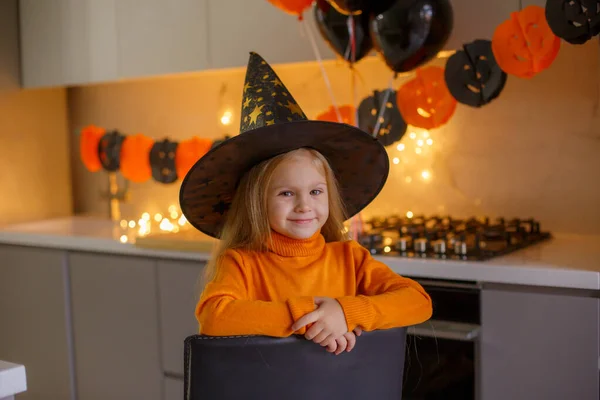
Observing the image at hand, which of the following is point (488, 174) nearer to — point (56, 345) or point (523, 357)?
point (523, 357)

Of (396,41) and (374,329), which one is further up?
(396,41)

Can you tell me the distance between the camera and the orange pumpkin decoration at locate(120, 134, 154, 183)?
277 cm

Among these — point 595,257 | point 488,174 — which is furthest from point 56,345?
point 595,257

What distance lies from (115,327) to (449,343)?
119 cm

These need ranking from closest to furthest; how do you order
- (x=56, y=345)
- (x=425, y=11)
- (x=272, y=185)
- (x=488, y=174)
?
(x=272, y=185), (x=425, y=11), (x=488, y=174), (x=56, y=345)

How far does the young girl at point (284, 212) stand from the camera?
4.11 feet

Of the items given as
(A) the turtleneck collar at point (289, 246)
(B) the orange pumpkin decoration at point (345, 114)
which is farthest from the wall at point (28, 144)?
(A) the turtleneck collar at point (289, 246)

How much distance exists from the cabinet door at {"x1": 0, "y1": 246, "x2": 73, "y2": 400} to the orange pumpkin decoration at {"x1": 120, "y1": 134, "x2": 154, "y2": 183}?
371 mm

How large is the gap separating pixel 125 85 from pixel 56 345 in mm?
1127

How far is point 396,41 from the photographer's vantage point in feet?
6.36

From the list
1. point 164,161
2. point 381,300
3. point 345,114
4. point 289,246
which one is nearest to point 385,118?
point 345,114

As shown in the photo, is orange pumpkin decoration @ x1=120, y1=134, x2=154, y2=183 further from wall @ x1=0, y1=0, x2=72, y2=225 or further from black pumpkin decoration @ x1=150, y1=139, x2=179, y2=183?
wall @ x1=0, y1=0, x2=72, y2=225

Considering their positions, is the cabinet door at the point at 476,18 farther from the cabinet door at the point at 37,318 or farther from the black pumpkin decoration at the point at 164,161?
the cabinet door at the point at 37,318

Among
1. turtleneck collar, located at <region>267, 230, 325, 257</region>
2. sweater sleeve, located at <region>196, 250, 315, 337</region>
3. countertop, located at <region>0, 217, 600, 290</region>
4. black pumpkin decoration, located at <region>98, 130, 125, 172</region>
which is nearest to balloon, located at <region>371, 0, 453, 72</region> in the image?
countertop, located at <region>0, 217, 600, 290</region>
